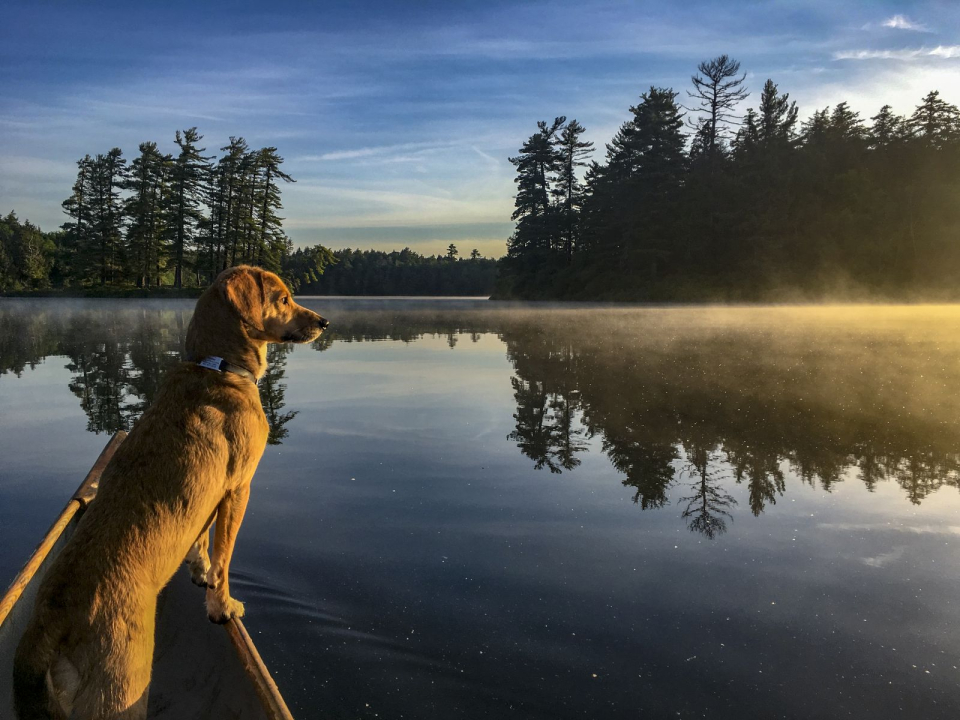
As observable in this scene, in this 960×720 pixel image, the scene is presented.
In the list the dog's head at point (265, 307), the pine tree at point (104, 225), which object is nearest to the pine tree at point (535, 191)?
the pine tree at point (104, 225)

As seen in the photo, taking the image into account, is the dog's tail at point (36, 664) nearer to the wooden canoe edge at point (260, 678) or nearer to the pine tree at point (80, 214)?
the wooden canoe edge at point (260, 678)

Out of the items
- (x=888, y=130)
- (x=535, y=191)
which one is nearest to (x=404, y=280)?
(x=535, y=191)

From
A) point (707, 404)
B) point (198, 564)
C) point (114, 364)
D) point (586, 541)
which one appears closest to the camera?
point (198, 564)

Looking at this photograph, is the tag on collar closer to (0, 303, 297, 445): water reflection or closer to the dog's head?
the dog's head

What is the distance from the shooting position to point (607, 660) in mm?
3697

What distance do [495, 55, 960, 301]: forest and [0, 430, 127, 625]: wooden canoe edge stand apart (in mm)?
55928

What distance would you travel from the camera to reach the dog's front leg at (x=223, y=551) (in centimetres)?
337

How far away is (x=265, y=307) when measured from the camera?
3916 mm

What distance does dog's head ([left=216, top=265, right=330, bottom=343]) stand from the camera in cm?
376

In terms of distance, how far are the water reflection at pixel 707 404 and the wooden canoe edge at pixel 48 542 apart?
14.0 feet

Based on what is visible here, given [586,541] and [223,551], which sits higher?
[223,551]

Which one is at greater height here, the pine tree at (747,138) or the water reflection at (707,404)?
the pine tree at (747,138)

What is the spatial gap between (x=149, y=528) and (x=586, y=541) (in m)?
3.63

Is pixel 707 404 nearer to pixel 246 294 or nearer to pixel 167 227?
pixel 246 294
